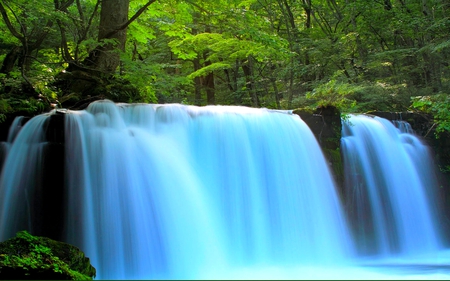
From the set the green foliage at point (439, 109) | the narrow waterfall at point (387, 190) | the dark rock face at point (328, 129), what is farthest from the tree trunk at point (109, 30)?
the green foliage at point (439, 109)

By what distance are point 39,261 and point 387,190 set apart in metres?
7.91

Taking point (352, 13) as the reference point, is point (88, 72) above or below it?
below

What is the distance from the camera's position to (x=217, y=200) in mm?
7105

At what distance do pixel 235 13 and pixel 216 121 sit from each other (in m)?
3.44

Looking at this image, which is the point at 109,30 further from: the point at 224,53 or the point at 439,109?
the point at 439,109

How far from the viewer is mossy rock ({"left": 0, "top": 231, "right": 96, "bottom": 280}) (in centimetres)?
348

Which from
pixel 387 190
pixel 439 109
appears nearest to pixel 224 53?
pixel 439 109

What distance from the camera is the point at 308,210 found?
7.77 m

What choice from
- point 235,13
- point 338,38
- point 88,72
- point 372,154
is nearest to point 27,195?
point 88,72

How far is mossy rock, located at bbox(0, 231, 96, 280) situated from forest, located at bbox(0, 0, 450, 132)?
3020 millimetres

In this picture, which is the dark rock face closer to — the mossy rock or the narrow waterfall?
the narrow waterfall

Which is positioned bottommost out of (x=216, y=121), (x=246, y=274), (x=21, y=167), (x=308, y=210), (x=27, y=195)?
(x=246, y=274)

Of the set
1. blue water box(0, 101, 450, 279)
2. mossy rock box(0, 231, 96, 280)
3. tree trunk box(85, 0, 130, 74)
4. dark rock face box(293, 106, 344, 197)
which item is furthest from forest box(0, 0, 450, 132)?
mossy rock box(0, 231, 96, 280)

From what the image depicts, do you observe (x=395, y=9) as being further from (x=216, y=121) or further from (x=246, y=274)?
(x=246, y=274)
